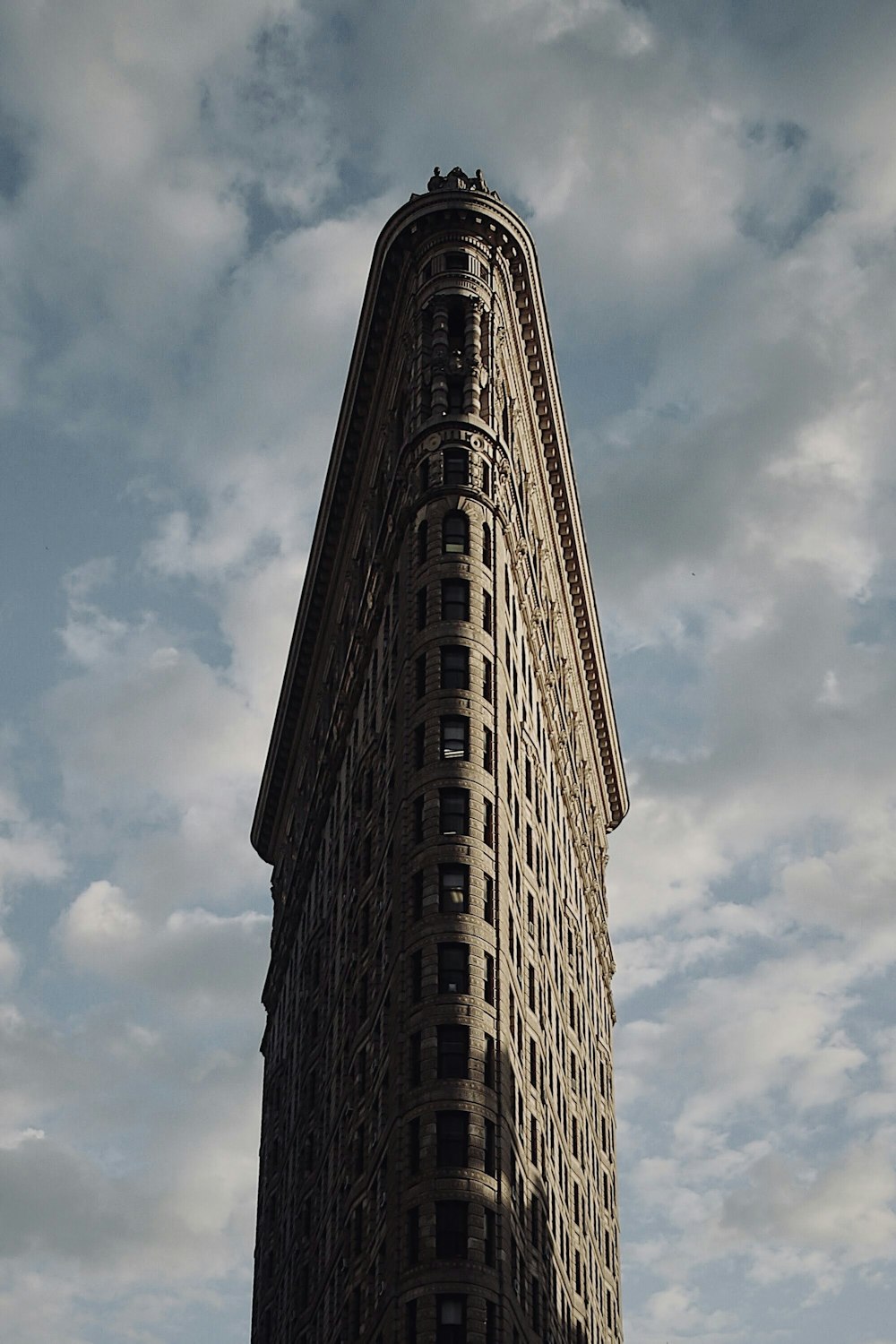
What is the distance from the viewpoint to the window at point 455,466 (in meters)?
107

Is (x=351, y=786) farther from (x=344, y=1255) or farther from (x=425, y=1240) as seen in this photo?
(x=425, y=1240)

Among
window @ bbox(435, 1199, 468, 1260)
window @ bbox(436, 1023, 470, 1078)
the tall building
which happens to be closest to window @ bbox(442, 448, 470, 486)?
the tall building

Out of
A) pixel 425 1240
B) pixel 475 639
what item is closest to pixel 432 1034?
pixel 425 1240

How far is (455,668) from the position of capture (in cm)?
9912

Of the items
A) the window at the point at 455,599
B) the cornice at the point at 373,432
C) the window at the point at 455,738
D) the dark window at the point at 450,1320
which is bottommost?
the dark window at the point at 450,1320

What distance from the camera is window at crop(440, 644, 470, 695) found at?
323ft

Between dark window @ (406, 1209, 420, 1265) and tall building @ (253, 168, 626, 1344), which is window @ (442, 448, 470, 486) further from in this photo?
dark window @ (406, 1209, 420, 1265)

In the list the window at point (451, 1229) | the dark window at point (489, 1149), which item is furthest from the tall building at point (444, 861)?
the dark window at point (489, 1149)

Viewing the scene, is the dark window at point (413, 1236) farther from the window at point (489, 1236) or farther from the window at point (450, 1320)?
the window at point (489, 1236)

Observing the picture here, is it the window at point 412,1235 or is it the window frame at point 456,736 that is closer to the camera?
the window at point 412,1235

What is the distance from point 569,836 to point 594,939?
1473 cm

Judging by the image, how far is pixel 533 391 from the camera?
128 m

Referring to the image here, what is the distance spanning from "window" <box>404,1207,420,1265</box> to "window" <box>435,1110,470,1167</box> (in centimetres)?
256

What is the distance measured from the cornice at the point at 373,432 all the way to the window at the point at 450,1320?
67300mm
